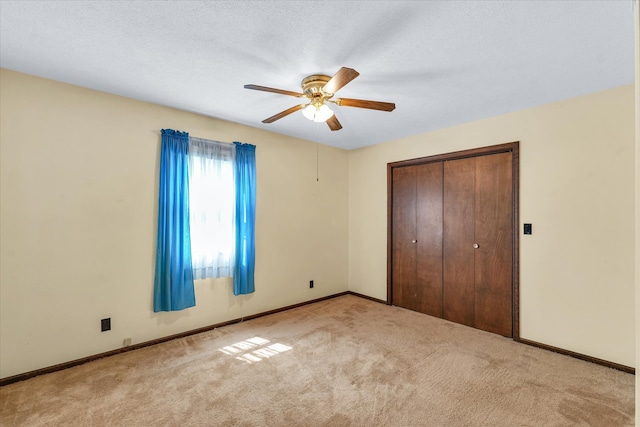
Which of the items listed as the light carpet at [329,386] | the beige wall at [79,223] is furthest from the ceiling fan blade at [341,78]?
the light carpet at [329,386]

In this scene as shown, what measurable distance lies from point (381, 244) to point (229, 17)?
347cm

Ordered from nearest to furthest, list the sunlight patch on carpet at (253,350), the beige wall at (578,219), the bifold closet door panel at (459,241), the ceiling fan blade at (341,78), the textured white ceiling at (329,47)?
the textured white ceiling at (329,47), the ceiling fan blade at (341,78), the beige wall at (578,219), the sunlight patch on carpet at (253,350), the bifold closet door panel at (459,241)

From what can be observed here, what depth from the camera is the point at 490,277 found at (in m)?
3.27

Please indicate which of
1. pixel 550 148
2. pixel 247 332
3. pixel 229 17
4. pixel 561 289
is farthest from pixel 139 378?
pixel 550 148

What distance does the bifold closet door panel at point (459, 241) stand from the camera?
343cm

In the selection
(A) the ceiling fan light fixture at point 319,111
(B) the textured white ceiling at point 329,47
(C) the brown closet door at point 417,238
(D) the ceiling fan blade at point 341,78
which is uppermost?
(B) the textured white ceiling at point 329,47

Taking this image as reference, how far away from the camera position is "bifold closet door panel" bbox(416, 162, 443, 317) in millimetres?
3723

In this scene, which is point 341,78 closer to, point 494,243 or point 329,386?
point 329,386

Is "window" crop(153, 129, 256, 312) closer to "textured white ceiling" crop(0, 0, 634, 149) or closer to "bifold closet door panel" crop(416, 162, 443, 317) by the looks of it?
"textured white ceiling" crop(0, 0, 634, 149)

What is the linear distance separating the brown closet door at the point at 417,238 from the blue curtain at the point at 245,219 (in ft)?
6.62

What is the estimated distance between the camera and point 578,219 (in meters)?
2.66

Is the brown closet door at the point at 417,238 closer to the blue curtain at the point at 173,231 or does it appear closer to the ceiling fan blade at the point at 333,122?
the ceiling fan blade at the point at 333,122

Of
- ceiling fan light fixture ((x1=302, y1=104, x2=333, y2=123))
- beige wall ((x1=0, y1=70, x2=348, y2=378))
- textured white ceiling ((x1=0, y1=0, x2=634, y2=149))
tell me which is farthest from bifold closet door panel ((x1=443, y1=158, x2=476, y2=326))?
beige wall ((x1=0, y1=70, x2=348, y2=378))

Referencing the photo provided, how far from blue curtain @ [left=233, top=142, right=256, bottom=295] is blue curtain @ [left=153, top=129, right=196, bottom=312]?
563 mm
